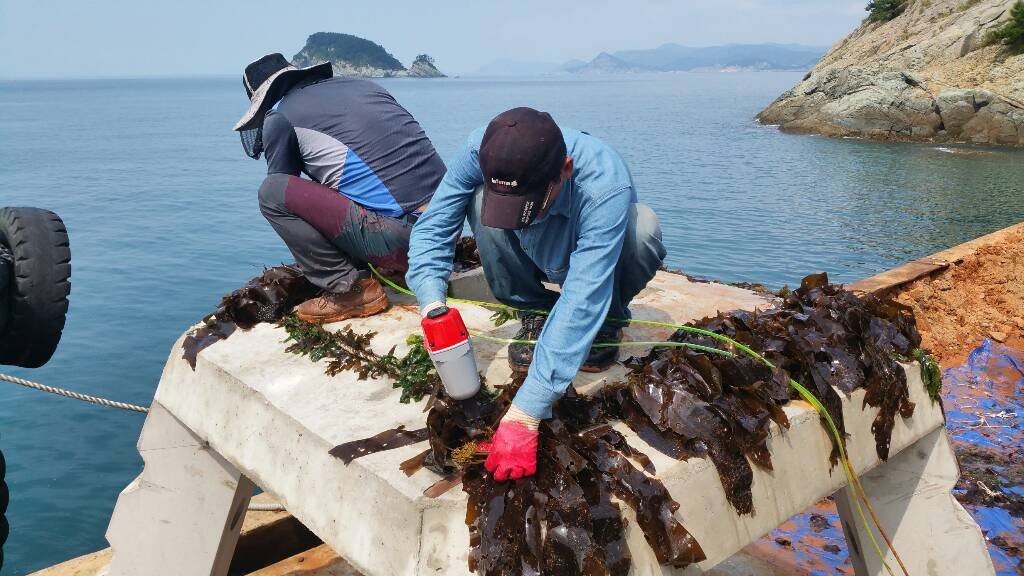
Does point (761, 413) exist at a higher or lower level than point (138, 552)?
higher

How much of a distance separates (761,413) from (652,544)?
0.90 metres

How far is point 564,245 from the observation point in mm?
3809

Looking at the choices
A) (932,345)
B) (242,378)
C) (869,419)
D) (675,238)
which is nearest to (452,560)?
(242,378)

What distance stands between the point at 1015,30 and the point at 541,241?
36.4 meters

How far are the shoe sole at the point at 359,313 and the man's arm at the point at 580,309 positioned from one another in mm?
1996

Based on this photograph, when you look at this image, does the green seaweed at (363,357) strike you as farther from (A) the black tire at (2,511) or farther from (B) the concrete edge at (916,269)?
(B) the concrete edge at (916,269)

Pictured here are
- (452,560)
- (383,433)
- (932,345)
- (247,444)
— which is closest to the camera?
(452,560)

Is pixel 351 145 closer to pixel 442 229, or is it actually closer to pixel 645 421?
pixel 442 229

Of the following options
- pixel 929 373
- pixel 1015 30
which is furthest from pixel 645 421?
pixel 1015 30

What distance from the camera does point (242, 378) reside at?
4227mm

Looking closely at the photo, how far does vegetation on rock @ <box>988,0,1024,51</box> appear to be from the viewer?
32031 mm

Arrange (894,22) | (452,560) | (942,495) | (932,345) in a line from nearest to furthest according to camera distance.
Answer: (452,560)
(942,495)
(932,345)
(894,22)

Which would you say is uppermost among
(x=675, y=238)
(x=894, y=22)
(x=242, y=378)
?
(x=894, y=22)

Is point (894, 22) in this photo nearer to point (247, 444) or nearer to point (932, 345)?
point (932, 345)
